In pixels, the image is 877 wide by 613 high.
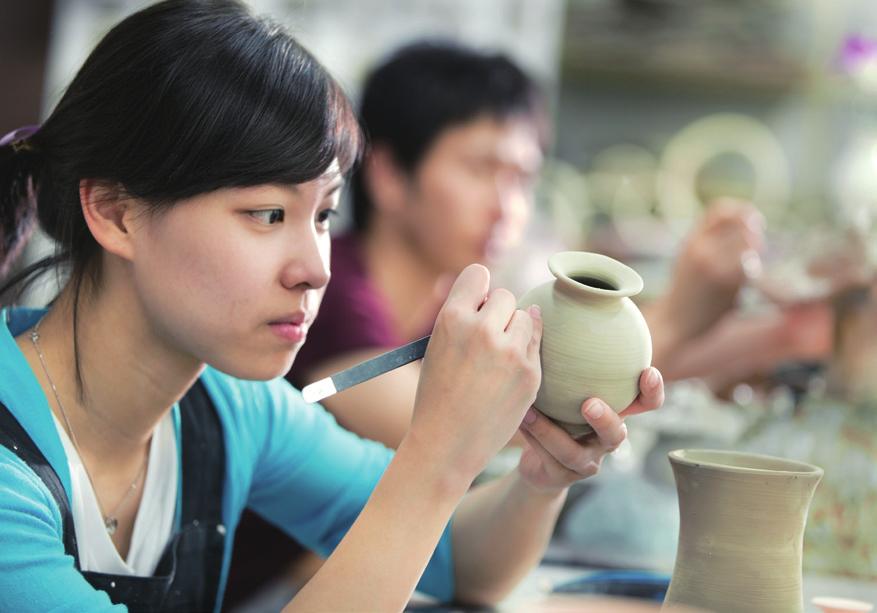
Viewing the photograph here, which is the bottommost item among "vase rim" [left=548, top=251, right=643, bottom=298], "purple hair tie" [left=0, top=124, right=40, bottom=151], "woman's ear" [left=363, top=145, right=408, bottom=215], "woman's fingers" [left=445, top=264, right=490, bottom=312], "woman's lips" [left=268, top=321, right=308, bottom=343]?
"woman's lips" [left=268, top=321, right=308, bottom=343]

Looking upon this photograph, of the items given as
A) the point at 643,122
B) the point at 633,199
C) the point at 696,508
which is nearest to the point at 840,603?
the point at 696,508

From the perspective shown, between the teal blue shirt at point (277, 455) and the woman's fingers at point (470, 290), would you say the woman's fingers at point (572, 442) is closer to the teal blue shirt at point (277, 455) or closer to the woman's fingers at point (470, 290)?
the woman's fingers at point (470, 290)

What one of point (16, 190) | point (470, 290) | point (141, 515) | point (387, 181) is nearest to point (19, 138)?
point (16, 190)

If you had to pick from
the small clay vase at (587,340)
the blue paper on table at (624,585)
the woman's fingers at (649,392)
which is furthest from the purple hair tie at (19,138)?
the blue paper on table at (624,585)

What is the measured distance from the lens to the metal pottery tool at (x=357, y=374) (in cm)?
92

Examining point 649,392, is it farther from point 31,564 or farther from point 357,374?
point 31,564

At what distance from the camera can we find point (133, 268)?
104 cm

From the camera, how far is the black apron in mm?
1095

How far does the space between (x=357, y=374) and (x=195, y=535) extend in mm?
400

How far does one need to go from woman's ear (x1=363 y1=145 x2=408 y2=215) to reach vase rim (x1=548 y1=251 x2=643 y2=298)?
4.43 ft

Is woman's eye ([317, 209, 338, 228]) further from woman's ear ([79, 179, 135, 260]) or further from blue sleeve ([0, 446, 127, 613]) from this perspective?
blue sleeve ([0, 446, 127, 613])

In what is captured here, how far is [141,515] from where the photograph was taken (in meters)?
1.13

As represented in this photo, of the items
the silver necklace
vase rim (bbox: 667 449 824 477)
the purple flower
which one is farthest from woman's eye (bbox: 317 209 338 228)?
the purple flower

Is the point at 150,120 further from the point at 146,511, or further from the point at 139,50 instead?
the point at 146,511
